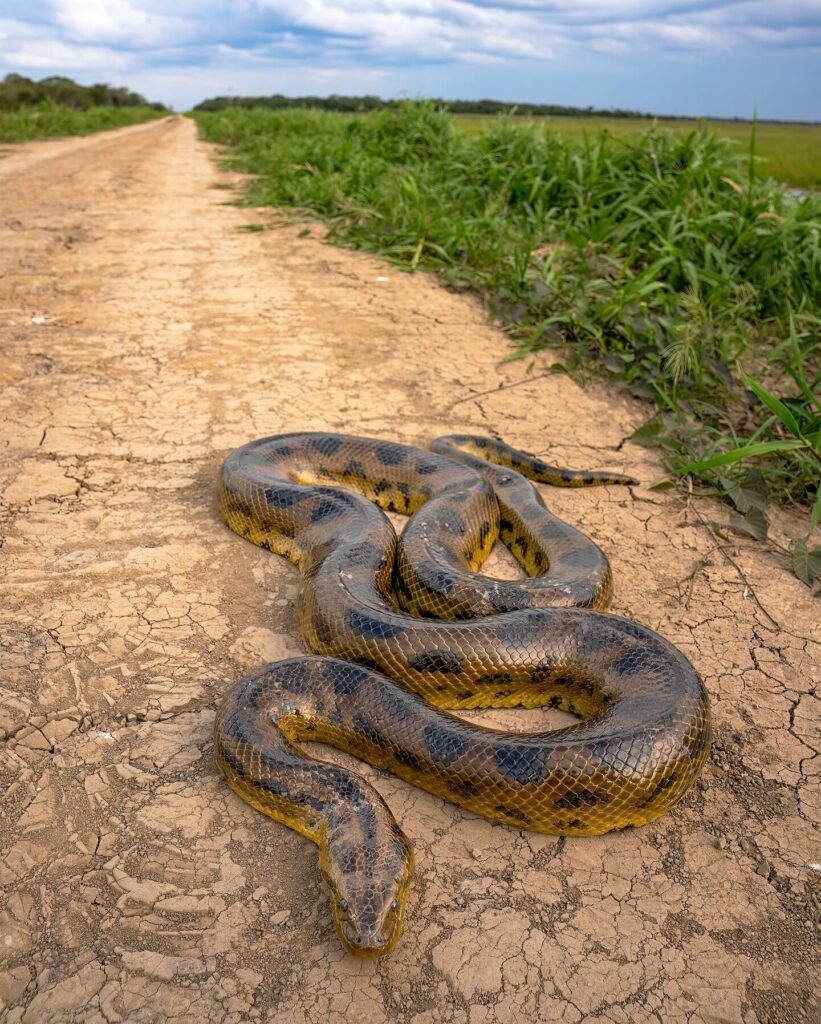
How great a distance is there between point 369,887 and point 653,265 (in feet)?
20.5

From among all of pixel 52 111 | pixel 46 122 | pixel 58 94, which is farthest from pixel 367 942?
pixel 58 94

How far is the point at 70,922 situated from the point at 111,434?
3.63 metres

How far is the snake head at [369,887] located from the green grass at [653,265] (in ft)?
9.67

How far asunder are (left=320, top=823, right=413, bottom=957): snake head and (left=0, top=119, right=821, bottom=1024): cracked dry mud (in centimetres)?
8

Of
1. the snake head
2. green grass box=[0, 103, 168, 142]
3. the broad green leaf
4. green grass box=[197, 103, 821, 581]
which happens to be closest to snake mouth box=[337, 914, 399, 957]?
the snake head

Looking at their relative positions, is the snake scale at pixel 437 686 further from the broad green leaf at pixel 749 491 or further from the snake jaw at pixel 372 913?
the broad green leaf at pixel 749 491

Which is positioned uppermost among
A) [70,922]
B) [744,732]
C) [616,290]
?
[616,290]

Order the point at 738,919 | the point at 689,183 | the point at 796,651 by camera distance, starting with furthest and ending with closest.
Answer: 1. the point at 689,183
2. the point at 796,651
3. the point at 738,919

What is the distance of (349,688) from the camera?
10.6 feet

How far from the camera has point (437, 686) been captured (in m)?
3.38

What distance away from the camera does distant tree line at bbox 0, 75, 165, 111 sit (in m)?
32.1

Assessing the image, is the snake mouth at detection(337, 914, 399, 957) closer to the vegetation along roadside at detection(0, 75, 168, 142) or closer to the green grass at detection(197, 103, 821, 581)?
the green grass at detection(197, 103, 821, 581)

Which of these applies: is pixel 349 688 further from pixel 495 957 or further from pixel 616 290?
pixel 616 290

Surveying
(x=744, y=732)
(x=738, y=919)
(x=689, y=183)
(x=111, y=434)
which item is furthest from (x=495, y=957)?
(x=689, y=183)
